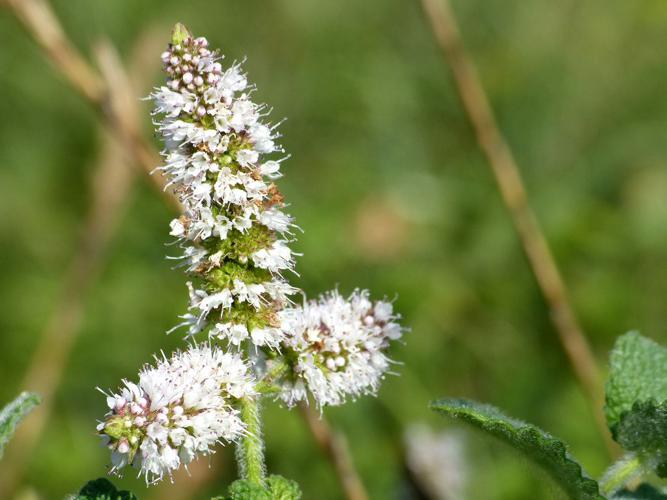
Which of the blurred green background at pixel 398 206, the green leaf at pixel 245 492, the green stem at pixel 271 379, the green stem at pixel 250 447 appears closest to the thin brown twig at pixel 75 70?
the blurred green background at pixel 398 206

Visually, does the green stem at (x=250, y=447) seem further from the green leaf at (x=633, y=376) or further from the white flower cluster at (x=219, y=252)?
the green leaf at (x=633, y=376)

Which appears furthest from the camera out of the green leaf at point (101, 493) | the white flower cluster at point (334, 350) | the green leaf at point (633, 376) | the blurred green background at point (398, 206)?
the blurred green background at point (398, 206)

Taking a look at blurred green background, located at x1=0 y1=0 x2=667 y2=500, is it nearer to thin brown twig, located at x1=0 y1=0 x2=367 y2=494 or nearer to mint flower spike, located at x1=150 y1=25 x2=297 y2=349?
thin brown twig, located at x1=0 y1=0 x2=367 y2=494

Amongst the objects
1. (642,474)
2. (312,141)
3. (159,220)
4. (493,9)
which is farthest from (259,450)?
(493,9)

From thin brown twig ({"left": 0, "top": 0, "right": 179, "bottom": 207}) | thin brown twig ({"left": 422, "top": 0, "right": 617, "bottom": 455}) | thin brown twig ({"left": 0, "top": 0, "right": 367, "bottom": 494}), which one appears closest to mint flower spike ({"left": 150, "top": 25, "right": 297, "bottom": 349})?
thin brown twig ({"left": 0, "top": 0, "right": 367, "bottom": 494})

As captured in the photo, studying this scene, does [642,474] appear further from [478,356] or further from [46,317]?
[46,317]

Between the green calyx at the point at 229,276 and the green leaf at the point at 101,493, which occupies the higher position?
the green calyx at the point at 229,276
